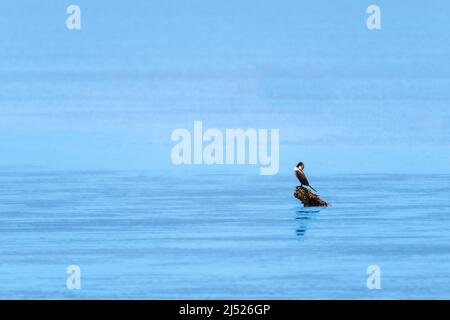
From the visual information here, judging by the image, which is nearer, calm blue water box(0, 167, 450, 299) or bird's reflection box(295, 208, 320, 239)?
calm blue water box(0, 167, 450, 299)

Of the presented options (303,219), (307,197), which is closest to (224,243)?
(303,219)

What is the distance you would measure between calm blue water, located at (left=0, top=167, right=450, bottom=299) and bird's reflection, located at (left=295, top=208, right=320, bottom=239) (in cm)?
4

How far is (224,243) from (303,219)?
93.5 inches

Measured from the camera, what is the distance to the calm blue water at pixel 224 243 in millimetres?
19234

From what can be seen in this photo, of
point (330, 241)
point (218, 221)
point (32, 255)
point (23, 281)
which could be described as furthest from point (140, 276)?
point (218, 221)

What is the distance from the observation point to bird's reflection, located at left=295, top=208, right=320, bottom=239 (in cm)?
2470

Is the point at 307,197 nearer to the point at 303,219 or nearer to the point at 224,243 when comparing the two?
the point at 303,219

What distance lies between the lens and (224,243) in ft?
79.3

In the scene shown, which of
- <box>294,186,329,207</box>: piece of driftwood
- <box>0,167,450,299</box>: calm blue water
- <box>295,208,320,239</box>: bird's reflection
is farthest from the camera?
<box>294,186,329,207</box>: piece of driftwood

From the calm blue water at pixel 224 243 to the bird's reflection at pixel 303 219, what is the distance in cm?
4

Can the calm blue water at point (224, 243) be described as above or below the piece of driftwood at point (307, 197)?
below

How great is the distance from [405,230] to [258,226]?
3299mm

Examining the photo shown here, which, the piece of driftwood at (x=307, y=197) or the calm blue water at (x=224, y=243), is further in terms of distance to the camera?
the piece of driftwood at (x=307, y=197)
